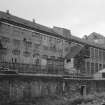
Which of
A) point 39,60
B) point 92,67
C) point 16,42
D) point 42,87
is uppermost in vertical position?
point 16,42

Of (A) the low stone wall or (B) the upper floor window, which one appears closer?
(A) the low stone wall

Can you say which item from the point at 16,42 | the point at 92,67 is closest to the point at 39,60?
the point at 16,42

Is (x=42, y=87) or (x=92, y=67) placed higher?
(x=92, y=67)

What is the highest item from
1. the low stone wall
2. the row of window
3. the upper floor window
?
the upper floor window

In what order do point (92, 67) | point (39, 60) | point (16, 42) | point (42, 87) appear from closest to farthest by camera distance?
point (42, 87) < point (16, 42) < point (39, 60) < point (92, 67)

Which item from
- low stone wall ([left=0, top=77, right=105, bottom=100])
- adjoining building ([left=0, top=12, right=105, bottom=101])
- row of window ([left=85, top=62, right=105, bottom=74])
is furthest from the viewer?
row of window ([left=85, top=62, right=105, bottom=74])

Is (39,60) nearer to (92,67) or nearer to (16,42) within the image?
(16,42)

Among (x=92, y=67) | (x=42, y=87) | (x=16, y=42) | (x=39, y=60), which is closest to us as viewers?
(x=42, y=87)

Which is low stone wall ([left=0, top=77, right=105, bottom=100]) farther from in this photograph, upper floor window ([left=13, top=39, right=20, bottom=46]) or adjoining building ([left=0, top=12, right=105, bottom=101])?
upper floor window ([left=13, top=39, right=20, bottom=46])

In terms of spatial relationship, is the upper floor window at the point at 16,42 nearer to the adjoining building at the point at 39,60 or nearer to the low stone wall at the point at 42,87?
the adjoining building at the point at 39,60

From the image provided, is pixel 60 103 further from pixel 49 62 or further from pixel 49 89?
pixel 49 62

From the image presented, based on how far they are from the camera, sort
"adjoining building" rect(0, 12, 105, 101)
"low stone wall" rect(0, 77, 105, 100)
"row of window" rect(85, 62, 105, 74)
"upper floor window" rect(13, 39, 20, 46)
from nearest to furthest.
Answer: "low stone wall" rect(0, 77, 105, 100), "adjoining building" rect(0, 12, 105, 101), "upper floor window" rect(13, 39, 20, 46), "row of window" rect(85, 62, 105, 74)

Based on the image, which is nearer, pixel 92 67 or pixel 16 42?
pixel 16 42

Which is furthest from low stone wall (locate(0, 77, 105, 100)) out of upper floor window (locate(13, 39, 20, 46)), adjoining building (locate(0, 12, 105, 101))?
upper floor window (locate(13, 39, 20, 46))
